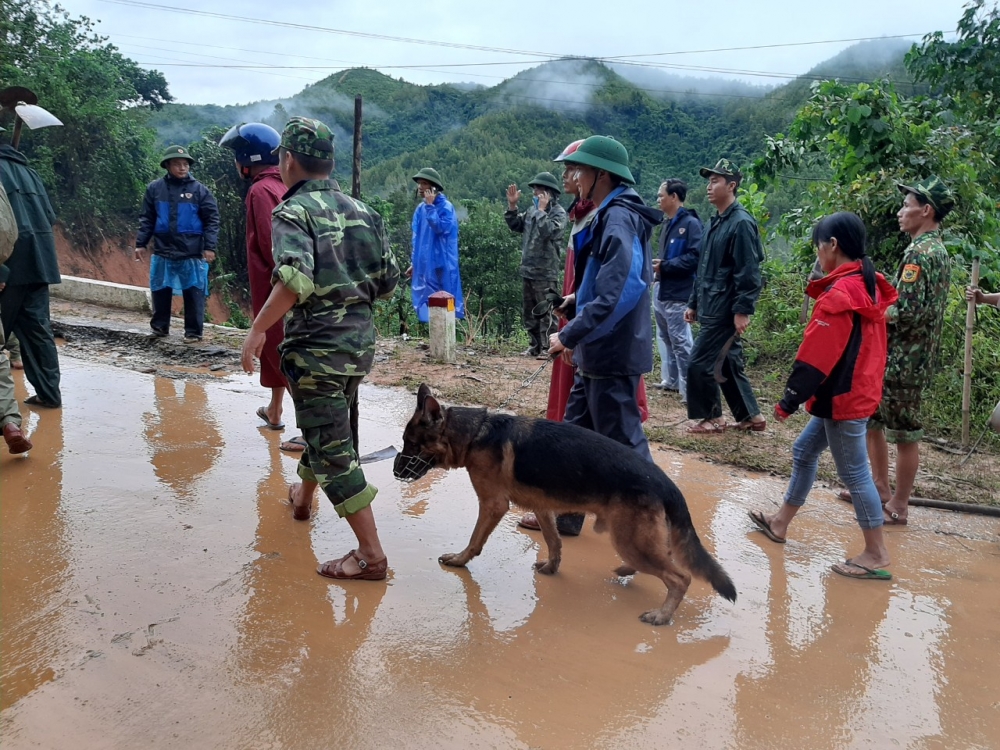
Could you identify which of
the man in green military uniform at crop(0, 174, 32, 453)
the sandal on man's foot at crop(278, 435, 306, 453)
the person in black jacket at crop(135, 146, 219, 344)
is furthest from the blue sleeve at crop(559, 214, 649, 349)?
the person in black jacket at crop(135, 146, 219, 344)

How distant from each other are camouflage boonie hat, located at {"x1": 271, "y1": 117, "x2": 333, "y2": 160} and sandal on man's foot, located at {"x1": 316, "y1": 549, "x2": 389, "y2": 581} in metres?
1.93

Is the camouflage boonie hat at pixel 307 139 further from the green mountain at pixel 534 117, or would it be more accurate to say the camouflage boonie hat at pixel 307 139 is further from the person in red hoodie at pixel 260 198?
the green mountain at pixel 534 117

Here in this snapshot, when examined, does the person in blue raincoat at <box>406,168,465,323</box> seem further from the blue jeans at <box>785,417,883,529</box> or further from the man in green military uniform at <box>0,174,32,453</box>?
the blue jeans at <box>785,417,883,529</box>

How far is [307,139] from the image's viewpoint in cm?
353

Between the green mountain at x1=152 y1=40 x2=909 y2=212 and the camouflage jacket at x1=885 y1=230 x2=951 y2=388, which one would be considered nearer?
the camouflage jacket at x1=885 y1=230 x2=951 y2=388

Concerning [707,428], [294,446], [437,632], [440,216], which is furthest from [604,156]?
[440,216]

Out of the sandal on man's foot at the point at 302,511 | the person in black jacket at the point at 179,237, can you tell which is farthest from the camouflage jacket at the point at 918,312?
the person in black jacket at the point at 179,237

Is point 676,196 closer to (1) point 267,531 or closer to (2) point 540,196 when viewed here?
Result: (2) point 540,196

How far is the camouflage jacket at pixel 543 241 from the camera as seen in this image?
984cm

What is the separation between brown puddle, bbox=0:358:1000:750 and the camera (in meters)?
2.58

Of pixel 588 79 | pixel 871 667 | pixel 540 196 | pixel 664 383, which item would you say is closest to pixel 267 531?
pixel 871 667

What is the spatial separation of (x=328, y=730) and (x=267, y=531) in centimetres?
177

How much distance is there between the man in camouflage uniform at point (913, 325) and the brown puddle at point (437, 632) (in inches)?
18.7

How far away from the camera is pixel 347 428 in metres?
3.55
